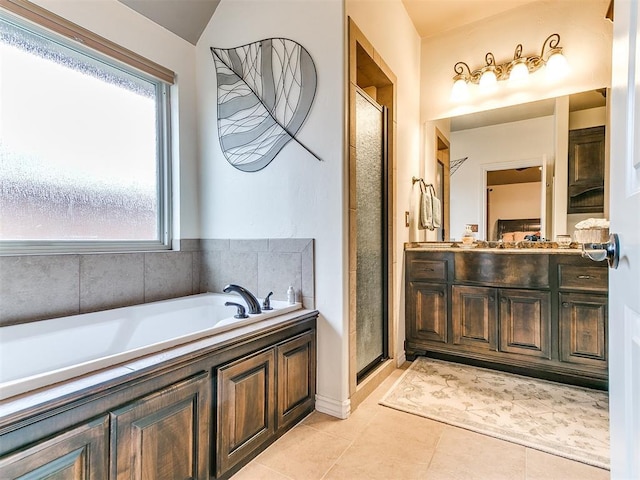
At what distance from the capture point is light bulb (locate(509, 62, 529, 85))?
2.60 meters

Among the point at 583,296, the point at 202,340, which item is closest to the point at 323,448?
the point at 202,340

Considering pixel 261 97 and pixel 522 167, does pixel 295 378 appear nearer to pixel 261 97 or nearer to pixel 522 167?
pixel 261 97

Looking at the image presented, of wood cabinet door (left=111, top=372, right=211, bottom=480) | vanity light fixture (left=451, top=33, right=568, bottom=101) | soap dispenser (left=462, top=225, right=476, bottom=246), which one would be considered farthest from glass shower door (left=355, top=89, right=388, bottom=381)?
wood cabinet door (left=111, top=372, right=211, bottom=480)

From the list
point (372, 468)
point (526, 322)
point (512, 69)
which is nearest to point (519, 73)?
point (512, 69)

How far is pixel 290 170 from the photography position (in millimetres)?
2059

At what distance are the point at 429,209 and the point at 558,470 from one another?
1973 millimetres

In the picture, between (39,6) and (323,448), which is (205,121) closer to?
(39,6)

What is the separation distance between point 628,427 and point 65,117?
2.75m

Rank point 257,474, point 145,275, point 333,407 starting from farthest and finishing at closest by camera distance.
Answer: point 145,275, point 333,407, point 257,474

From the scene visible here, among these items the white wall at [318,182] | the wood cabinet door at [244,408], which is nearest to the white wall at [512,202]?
the white wall at [318,182]

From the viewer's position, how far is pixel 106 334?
1.87 m

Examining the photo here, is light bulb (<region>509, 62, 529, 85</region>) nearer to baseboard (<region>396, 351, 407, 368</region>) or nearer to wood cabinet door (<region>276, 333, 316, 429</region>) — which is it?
baseboard (<region>396, 351, 407, 368</region>)

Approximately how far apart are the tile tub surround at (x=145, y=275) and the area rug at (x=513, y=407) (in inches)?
38.4

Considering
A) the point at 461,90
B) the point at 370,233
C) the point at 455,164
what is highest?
the point at 461,90
